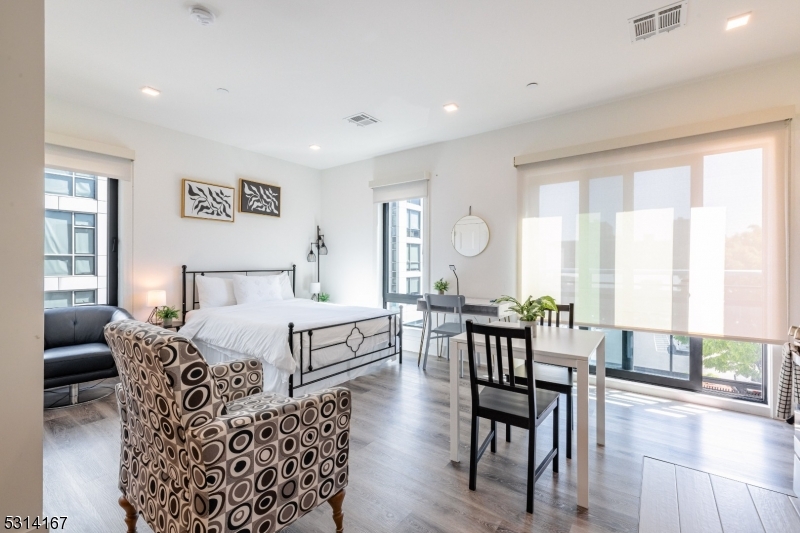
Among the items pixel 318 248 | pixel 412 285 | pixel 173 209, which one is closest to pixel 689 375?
pixel 412 285

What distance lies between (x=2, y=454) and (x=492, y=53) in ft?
10.9

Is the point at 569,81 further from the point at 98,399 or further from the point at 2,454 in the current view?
the point at 98,399

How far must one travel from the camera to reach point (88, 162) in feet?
12.2

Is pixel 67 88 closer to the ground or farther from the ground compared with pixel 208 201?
farther from the ground

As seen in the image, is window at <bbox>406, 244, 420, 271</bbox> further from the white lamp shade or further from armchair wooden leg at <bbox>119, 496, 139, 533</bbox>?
armchair wooden leg at <bbox>119, 496, 139, 533</bbox>

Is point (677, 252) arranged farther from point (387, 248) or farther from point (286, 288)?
point (286, 288)

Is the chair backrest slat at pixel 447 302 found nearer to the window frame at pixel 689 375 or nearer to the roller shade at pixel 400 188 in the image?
the window frame at pixel 689 375

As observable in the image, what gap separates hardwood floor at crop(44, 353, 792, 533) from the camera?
1.76m

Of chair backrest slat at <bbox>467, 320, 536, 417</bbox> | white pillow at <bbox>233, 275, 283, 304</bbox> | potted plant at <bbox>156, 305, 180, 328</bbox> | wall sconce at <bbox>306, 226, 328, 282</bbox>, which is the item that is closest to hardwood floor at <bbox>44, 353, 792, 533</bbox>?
chair backrest slat at <bbox>467, 320, 536, 417</bbox>

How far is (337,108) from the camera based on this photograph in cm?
376

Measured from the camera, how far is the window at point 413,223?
16.9 feet

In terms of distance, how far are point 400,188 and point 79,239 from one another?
377 centimetres

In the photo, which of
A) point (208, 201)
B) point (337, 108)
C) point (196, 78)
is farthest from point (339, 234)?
point (196, 78)

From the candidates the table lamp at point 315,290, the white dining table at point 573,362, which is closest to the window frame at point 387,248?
the table lamp at point 315,290
